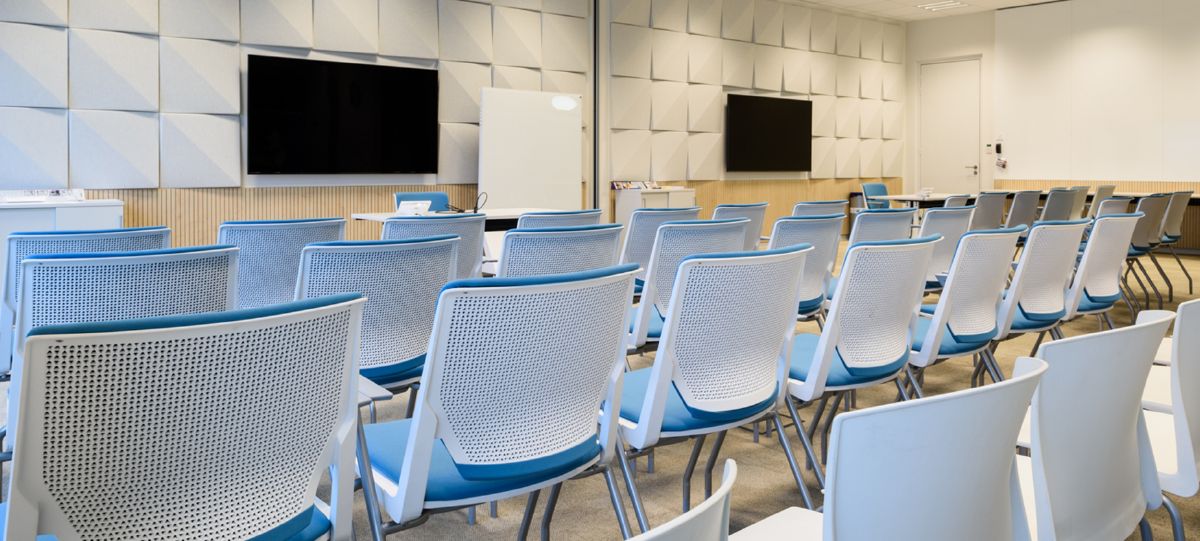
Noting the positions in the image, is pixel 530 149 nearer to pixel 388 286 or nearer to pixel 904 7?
pixel 904 7

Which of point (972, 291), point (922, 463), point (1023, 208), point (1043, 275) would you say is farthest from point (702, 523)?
point (1023, 208)

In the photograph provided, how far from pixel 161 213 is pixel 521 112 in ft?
12.0

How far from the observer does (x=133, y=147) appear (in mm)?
7648

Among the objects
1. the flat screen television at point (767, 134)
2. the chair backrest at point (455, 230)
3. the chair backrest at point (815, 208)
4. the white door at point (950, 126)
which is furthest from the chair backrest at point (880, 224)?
the white door at point (950, 126)

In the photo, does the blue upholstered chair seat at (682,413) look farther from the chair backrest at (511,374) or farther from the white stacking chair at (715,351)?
the chair backrest at (511,374)

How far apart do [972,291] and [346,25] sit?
22.6 feet

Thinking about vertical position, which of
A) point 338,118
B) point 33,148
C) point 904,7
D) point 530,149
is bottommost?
point 33,148

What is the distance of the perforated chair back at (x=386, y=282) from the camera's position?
266 centimetres

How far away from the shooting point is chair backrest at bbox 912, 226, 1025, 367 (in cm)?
331

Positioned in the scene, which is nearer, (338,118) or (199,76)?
(199,76)

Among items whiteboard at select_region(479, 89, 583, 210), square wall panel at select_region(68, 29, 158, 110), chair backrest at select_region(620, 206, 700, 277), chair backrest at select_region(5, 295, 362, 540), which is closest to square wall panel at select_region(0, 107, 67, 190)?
square wall panel at select_region(68, 29, 158, 110)

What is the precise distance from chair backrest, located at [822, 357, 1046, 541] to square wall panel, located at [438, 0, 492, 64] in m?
8.69

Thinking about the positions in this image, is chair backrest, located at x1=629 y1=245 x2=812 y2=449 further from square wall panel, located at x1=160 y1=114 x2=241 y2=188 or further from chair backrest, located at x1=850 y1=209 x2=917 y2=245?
square wall panel, located at x1=160 y1=114 x2=241 y2=188

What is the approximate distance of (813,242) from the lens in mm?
4422
